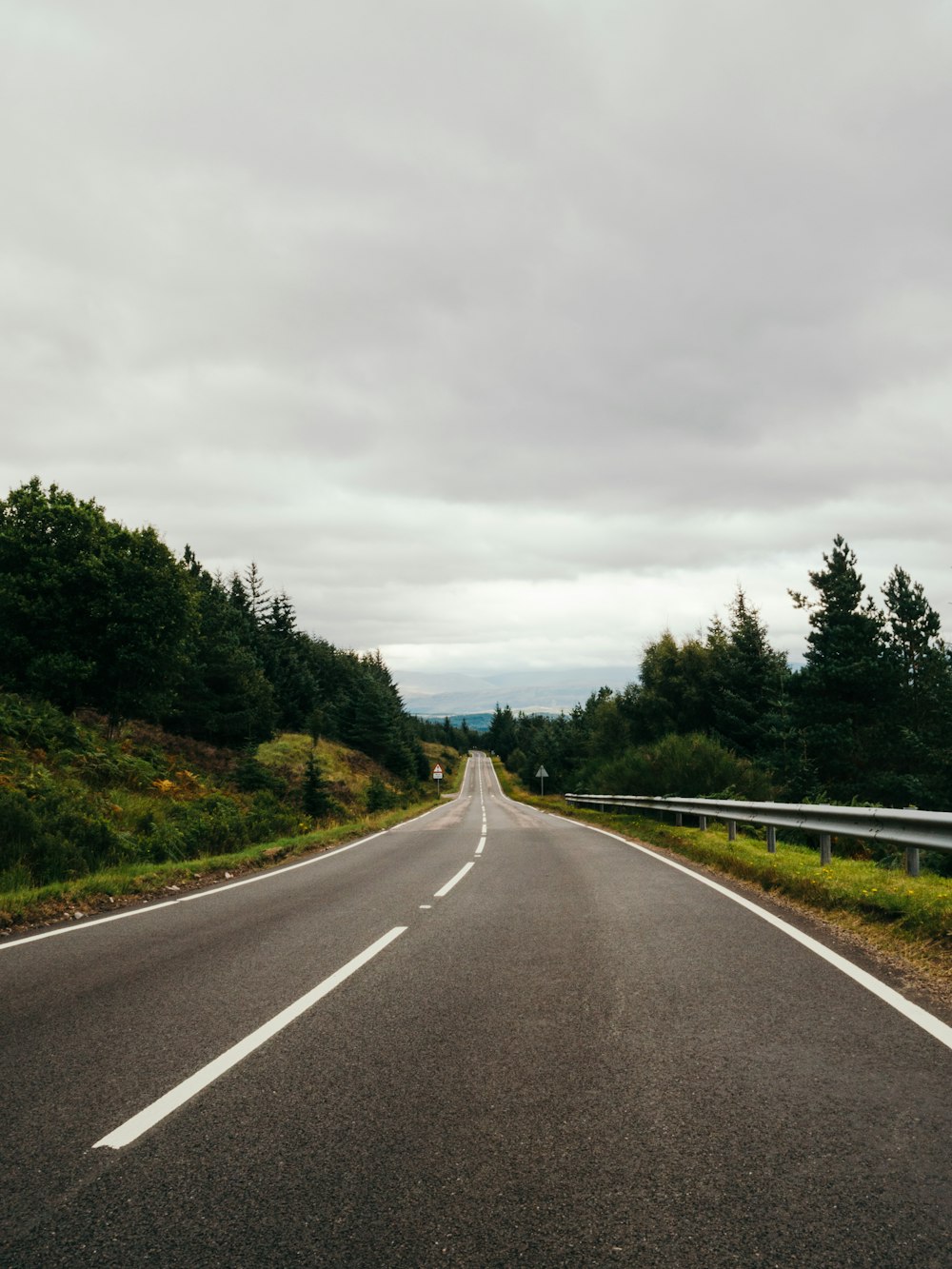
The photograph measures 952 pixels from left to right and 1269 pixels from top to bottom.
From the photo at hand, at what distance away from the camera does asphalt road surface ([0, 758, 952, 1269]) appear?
2527 mm

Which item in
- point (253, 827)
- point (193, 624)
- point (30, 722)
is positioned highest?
point (193, 624)

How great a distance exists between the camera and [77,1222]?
2629 millimetres

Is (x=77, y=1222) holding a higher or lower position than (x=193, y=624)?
lower

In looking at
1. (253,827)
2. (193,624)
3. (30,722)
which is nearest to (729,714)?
(193,624)

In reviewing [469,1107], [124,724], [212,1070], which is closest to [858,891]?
[469,1107]

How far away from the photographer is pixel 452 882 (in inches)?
437

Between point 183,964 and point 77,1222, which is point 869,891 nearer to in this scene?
point 183,964

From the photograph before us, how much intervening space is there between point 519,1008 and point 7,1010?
3.51 metres

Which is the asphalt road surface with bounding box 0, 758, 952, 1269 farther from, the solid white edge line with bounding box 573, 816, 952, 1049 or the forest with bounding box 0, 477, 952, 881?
the forest with bounding box 0, 477, 952, 881

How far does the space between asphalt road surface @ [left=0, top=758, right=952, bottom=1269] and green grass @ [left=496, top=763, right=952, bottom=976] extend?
1.15 m

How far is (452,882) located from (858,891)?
5.48 metres

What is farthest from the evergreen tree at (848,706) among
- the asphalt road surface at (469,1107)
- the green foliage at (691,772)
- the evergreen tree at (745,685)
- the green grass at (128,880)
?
the asphalt road surface at (469,1107)

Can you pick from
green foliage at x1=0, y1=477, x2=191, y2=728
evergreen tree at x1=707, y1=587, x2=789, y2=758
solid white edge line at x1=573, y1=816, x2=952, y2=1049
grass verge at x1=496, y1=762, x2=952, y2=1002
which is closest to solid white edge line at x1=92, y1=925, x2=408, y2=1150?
solid white edge line at x1=573, y1=816, x2=952, y2=1049

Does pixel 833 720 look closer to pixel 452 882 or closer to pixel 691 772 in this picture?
pixel 691 772
